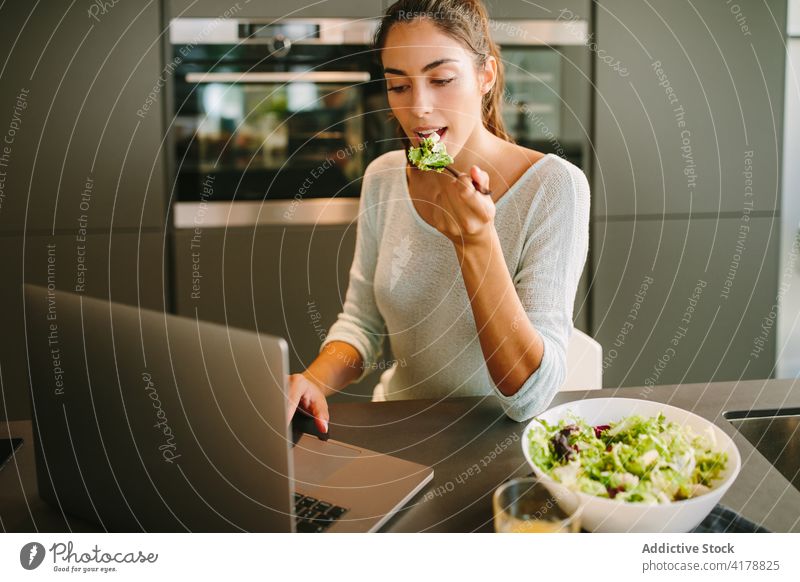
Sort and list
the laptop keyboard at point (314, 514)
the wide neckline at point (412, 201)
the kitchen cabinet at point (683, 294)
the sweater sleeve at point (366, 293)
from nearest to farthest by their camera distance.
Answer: the laptop keyboard at point (314, 514), the wide neckline at point (412, 201), the sweater sleeve at point (366, 293), the kitchen cabinet at point (683, 294)

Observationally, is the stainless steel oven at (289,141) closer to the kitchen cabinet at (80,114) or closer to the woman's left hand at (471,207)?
the kitchen cabinet at (80,114)

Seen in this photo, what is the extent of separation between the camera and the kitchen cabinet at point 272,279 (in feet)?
5.84

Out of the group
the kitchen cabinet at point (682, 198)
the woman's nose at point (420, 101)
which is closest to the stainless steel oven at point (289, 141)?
the kitchen cabinet at point (682, 198)

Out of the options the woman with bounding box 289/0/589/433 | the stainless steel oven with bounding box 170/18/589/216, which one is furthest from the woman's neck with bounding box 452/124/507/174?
the stainless steel oven with bounding box 170/18/589/216

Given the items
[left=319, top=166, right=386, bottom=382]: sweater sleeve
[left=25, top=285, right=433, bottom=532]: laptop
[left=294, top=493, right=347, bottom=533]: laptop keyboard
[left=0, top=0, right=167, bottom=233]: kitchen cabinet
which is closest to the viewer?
[left=25, top=285, right=433, bottom=532]: laptop

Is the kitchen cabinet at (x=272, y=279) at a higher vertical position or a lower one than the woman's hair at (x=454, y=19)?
lower

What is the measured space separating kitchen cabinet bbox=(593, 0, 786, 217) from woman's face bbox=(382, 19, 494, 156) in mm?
919

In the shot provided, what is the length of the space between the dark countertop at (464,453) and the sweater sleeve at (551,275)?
0.05 metres

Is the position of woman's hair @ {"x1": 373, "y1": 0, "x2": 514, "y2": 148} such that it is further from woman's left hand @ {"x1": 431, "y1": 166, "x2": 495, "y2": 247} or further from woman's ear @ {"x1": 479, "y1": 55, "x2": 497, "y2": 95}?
woman's left hand @ {"x1": 431, "y1": 166, "x2": 495, "y2": 247}

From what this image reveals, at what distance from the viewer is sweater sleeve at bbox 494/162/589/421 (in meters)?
0.84

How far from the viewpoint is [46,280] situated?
1.76m

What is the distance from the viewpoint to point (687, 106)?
1.81 m

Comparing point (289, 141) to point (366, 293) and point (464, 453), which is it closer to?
point (366, 293)
